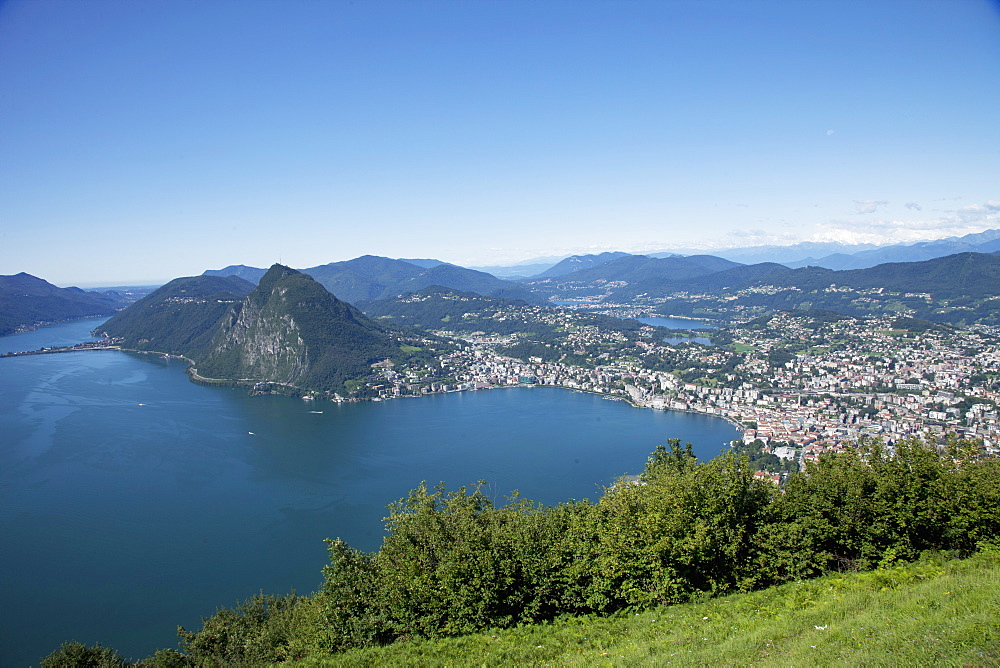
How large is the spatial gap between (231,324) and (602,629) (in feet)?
196

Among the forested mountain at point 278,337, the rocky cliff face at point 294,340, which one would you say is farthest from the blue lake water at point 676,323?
the rocky cliff face at point 294,340

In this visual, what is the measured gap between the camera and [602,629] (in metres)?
6.15

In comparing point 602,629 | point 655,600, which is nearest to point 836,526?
point 655,600

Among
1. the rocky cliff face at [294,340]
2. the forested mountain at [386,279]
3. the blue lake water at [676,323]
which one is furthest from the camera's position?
the forested mountain at [386,279]

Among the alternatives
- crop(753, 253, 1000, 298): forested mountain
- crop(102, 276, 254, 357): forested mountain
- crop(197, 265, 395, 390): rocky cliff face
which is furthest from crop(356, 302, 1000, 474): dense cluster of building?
crop(102, 276, 254, 357): forested mountain

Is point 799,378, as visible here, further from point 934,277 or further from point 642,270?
point 642,270

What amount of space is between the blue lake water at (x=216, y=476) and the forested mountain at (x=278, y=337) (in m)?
5.91

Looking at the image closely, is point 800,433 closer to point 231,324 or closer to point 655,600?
point 655,600

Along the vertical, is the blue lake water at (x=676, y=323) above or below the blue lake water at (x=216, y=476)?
above

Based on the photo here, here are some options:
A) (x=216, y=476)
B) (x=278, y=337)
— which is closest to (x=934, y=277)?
(x=278, y=337)

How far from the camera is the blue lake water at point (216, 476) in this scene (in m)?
15.6

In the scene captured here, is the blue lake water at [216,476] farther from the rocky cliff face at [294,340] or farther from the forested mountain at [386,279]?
the forested mountain at [386,279]

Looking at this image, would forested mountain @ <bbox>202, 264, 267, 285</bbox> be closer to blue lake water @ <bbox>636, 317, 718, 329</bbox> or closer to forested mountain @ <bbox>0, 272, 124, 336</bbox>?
forested mountain @ <bbox>0, 272, 124, 336</bbox>

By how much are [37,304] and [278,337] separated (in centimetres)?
7106
